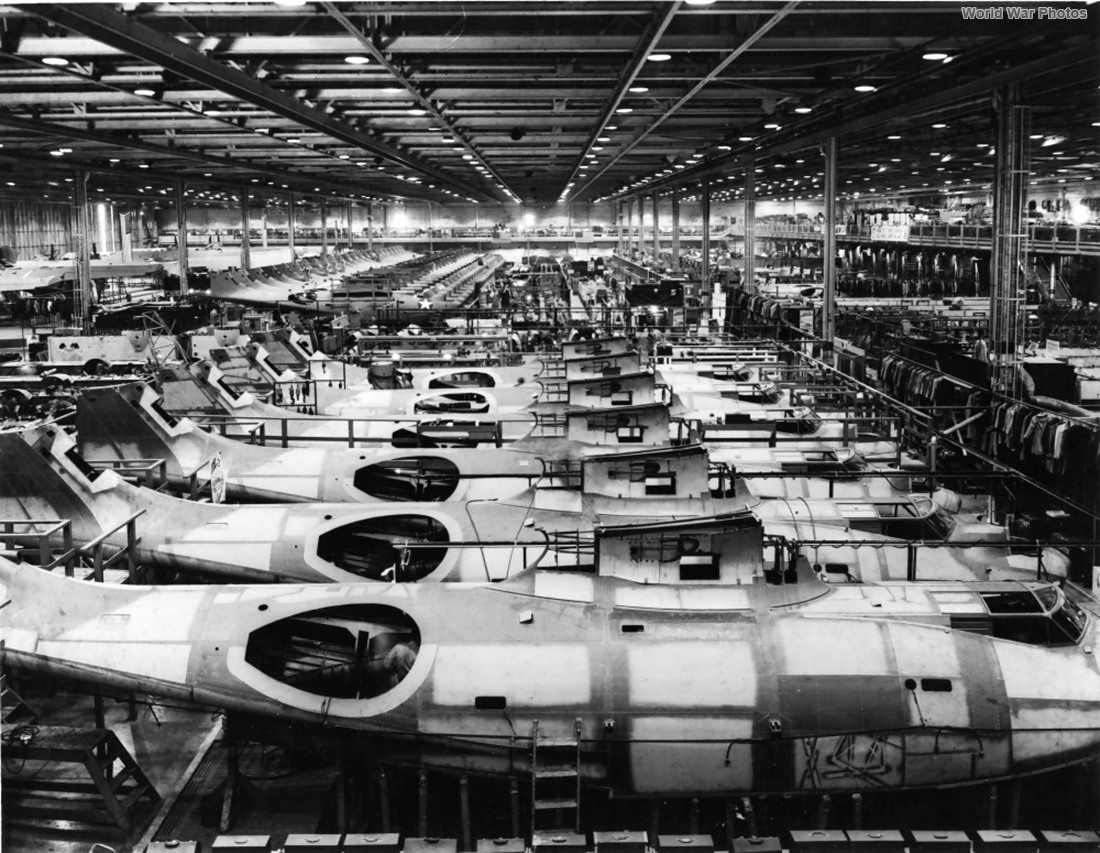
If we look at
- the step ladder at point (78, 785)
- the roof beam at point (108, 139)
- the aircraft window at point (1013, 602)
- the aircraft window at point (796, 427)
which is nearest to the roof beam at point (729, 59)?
the aircraft window at point (796, 427)

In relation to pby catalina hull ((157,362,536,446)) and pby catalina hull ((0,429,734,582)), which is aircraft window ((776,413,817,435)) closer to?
pby catalina hull ((157,362,536,446))

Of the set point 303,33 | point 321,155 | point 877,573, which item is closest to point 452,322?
point 321,155

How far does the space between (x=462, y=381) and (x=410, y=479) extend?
11224 millimetres

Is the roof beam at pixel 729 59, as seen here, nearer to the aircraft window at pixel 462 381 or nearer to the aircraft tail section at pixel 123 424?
the aircraft window at pixel 462 381

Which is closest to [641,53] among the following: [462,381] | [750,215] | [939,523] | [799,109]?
[939,523]

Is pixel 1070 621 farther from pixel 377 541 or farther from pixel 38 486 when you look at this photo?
pixel 38 486

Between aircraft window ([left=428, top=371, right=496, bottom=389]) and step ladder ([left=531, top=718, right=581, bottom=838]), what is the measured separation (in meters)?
19.7

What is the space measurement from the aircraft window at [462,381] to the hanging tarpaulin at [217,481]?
10.8m

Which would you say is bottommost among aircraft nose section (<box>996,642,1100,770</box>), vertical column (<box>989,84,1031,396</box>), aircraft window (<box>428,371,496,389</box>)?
aircraft nose section (<box>996,642,1100,770</box>)

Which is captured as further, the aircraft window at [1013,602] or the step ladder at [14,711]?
the step ladder at [14,711]

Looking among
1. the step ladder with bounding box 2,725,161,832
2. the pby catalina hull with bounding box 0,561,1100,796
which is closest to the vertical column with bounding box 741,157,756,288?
the pby catalina hull with bounding box 0,561,1100,796

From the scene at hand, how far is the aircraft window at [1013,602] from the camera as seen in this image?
12883 mm

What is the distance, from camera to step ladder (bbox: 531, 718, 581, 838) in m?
10.6

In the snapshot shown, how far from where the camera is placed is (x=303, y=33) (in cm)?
1873
